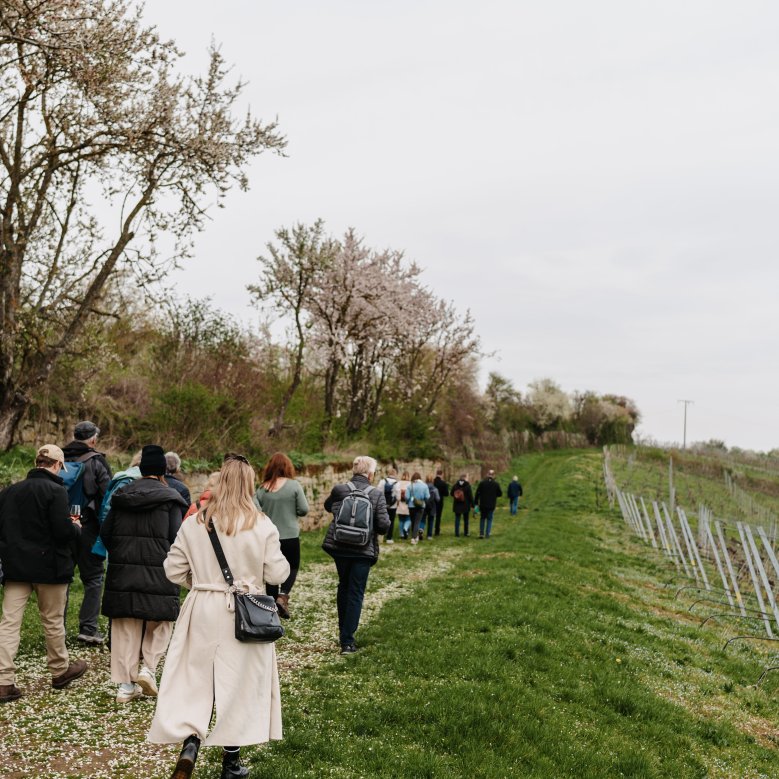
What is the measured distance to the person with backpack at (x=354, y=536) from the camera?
8.00m

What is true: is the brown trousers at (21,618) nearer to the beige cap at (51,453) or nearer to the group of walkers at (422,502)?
the beige cap at (51,453)

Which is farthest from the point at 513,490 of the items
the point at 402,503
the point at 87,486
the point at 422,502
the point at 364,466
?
the point at 87,486

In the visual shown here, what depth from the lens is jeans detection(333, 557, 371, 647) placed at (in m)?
8.15

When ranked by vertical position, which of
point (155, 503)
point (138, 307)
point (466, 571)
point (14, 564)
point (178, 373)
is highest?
point (138, 307)

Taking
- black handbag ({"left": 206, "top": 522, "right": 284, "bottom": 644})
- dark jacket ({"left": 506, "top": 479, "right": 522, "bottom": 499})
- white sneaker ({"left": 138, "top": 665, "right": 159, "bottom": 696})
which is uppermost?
black handbag ({"left": 206, "top": 522, "right": 284, "bottom": 644})

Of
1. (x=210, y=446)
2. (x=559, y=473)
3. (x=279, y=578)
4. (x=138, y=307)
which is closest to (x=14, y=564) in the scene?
(x=279, y=578)

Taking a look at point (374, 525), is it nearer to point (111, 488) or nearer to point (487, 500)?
point (111, 488)

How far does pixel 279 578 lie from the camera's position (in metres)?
4.83

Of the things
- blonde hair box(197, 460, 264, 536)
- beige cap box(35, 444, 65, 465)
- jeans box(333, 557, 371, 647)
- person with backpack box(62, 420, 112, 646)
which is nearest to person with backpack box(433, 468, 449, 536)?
jeans box(333, 557, 371, 647)

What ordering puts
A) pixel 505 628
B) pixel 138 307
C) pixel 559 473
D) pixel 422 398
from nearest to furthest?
pixel 505 628, pixel 138 307, pixel 422 398, pixel 559 473

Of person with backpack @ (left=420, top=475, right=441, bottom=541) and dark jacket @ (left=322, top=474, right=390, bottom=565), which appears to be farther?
person with backpack @ (left=420, top=475, right=441, bottom=541)

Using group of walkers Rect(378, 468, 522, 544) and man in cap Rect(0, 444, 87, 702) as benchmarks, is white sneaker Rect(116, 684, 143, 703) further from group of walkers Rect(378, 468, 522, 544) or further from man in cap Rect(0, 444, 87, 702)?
group of walkers Rect(378, 468, 522, 544)

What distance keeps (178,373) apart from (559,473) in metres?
33.7

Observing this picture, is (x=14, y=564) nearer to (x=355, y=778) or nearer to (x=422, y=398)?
(x=355, y=778)
